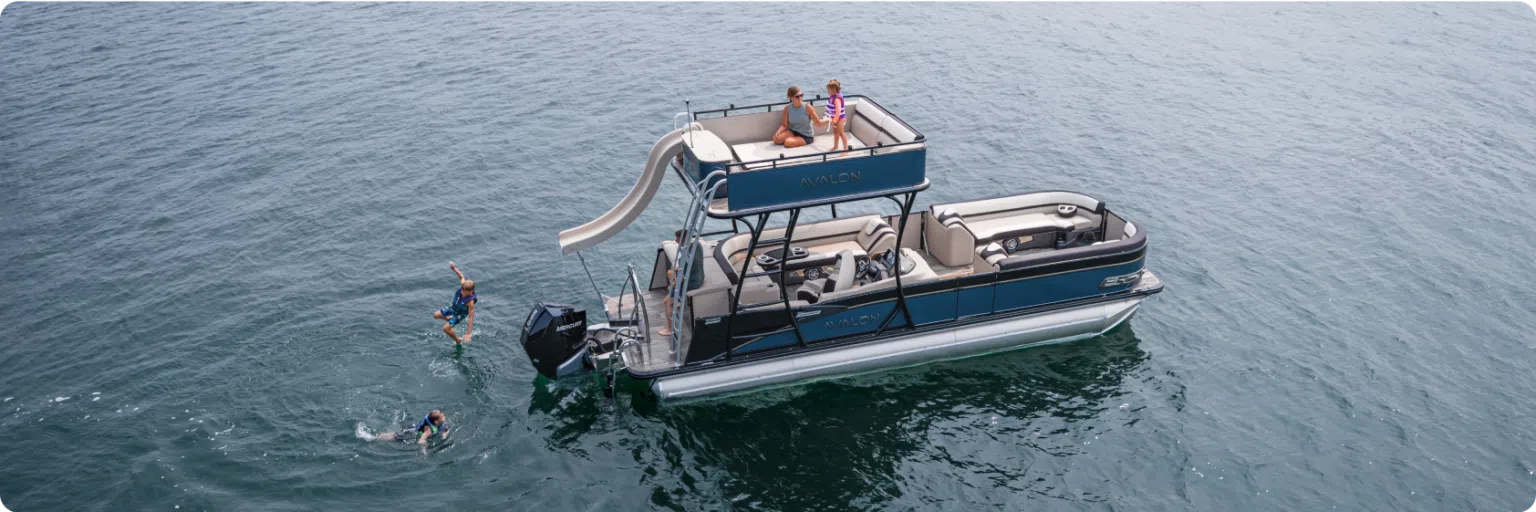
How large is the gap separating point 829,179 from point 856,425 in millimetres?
5254

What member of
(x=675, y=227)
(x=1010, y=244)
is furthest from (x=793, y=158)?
(x=675, y=227)

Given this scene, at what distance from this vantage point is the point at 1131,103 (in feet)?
129

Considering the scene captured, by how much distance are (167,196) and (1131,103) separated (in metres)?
32.2

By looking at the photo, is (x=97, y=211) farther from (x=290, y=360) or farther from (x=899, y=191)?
(x=899, y=191)

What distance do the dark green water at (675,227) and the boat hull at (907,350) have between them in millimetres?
406

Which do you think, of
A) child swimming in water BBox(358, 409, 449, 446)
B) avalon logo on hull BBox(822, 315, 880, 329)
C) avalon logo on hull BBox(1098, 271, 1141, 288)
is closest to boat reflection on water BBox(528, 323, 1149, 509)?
avalon logo on hull BBox(822, 315, 880, 329)

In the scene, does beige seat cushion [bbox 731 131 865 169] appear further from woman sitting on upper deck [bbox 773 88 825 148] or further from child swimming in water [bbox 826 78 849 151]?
child swimming in water [bbox 826 78 849 151]

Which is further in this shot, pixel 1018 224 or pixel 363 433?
pixel 1018 224

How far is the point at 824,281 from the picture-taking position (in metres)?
22.6

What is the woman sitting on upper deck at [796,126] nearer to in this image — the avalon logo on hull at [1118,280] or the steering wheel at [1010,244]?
the steering wheel at [1010,244]

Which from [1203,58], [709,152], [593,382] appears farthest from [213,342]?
[1203,58]

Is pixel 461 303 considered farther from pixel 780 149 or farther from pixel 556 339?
pixel 780 149

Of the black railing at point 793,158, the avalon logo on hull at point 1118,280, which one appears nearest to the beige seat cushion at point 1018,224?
the avalon logo on hull at point 1118,280

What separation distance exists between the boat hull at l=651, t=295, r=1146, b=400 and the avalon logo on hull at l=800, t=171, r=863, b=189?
422 cm
